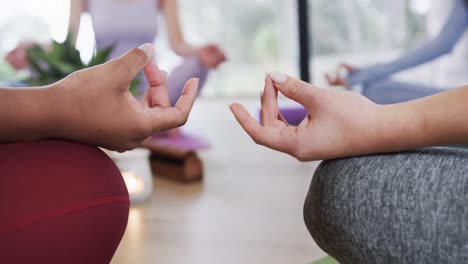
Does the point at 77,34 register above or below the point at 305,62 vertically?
above

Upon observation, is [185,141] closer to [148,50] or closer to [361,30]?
[361,30]

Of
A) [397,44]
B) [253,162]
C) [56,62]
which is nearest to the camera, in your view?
[56,62]

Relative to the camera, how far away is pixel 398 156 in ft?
2.38

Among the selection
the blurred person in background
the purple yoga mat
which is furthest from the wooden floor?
the blurred person in background

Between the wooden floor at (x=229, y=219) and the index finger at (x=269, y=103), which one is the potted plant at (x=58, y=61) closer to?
the wooden floor at (x=229, y=219)

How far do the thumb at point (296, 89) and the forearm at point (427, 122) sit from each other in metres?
0.10

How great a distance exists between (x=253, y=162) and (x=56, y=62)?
41.3 inches

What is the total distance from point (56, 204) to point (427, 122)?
1.54 feet

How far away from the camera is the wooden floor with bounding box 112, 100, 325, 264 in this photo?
1.30m

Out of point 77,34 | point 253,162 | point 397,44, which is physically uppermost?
point 77,34

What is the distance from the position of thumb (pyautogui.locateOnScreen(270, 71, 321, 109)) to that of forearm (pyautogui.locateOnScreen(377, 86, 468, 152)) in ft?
0.31

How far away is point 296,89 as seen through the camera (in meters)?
0.77

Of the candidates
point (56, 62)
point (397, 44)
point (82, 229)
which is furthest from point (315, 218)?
point (397, 44)

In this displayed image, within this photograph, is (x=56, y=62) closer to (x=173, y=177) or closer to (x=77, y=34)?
(x=173, y=177)
